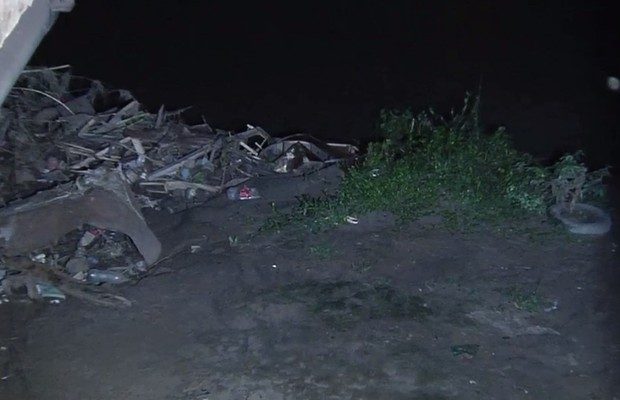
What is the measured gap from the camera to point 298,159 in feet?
30.1

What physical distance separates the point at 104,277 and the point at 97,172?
4.06 ft

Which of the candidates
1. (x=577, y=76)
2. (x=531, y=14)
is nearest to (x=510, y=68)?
(x=577, y=76)

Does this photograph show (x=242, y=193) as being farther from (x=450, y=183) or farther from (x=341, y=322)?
(x=341, y=322)

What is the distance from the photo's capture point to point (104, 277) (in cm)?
679

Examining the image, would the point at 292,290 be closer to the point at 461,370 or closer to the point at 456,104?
the point at 461,370

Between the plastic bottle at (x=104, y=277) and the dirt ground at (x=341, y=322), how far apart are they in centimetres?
17

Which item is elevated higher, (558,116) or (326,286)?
(558,116)

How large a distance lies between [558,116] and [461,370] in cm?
663

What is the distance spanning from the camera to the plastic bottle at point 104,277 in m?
6.78

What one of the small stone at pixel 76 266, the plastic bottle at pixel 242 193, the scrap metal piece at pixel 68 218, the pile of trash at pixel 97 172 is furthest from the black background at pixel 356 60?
the small stone at pixel 76 266

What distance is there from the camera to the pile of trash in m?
6.84

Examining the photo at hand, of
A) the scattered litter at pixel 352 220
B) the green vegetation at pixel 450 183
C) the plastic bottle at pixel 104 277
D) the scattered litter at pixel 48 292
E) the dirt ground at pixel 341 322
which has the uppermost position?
the green vegetation at pixel 450 183

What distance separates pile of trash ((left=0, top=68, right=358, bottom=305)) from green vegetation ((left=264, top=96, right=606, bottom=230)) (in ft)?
2.89

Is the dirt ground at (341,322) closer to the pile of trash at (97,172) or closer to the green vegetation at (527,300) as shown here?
the green vegetation at (527,300)
